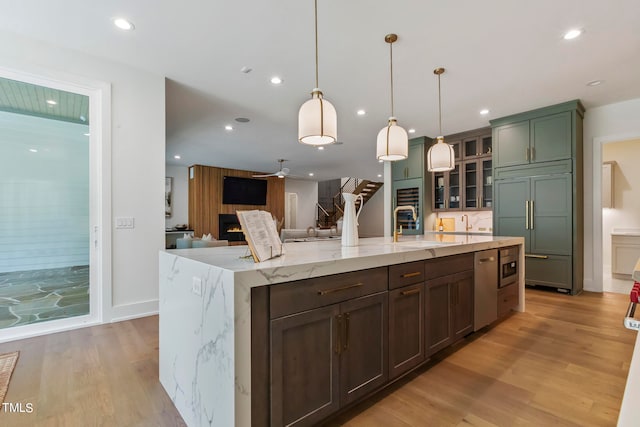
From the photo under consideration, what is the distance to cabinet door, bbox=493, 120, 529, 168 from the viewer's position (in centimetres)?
462

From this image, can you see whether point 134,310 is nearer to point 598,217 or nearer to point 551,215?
point 551,215

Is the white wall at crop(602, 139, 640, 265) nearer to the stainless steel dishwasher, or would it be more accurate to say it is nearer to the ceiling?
the ceiling

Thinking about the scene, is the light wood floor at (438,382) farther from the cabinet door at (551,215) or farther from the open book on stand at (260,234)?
the cabinet door at (551,215)

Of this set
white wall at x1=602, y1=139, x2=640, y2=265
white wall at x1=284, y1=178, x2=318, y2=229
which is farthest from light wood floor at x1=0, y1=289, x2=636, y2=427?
white wall at x1=284, y1=178, x2=318, y2=229

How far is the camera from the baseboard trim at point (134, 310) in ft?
10.2

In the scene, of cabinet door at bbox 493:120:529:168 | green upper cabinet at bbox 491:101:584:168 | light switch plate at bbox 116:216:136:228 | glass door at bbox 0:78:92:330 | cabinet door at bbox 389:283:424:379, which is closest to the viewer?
cabinet door at bbox 389:283:424:379

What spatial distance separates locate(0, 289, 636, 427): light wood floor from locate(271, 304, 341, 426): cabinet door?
0.29 meters

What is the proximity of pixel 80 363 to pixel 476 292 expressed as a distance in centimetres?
318

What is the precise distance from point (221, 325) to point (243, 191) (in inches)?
352

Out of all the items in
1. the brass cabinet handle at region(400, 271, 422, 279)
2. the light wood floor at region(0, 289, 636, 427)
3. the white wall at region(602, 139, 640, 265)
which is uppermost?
the white wall at region(602, 139, 640, 265)

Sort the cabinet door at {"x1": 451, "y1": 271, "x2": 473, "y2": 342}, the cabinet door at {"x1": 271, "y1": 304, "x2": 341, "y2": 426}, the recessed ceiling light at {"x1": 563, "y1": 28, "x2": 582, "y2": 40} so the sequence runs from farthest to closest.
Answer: the recessed ceiling light at {"x1": 563, "y1": 28, "x2": 582, "y2": 40}, the cabinet door at {"x1": 451, "y1": 271, "x2": 473, "y2": 342}, the cabinet door at {"x1": 271, "y1": 304, "x2": 341, "y2": 426}

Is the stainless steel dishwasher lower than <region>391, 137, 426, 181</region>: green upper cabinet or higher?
lower

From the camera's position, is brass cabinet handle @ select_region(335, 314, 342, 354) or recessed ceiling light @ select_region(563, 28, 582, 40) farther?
recessed ceiling light @ select_region(563, 28, 582, 40)

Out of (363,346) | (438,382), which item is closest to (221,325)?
(363,346)
